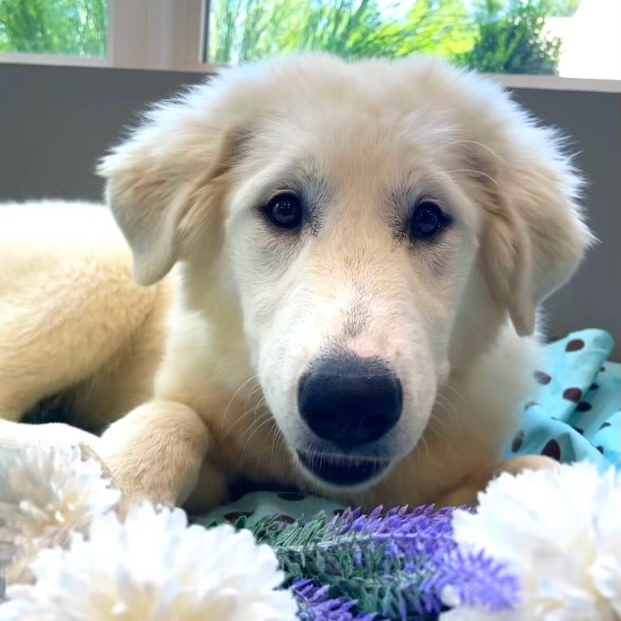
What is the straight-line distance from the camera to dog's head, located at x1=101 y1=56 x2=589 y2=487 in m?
1.05

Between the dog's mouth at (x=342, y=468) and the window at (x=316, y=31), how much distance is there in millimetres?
1891

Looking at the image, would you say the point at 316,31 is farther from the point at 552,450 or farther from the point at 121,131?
the point at 552,450

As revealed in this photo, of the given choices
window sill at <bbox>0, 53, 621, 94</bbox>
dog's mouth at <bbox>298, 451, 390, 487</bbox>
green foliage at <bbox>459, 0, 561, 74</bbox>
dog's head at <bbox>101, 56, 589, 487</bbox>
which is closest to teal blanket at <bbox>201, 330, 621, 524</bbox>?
dog's mouth at <bbox>298, 451, 390, 487</bbox>

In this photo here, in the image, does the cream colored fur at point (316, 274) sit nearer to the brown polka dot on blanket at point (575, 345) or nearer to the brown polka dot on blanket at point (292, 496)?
the brown polka dot on blanket at point (292, 496)

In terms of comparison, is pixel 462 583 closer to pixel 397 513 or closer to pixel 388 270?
pixel 397 513

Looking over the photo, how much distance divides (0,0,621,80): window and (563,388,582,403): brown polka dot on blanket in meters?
1.28

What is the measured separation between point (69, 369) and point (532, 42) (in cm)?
211

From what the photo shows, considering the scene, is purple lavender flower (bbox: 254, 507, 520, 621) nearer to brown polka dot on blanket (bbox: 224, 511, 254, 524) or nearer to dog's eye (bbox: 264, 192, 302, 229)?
brown polka dot on blanket (bbox: 224, 511, 254, 524)

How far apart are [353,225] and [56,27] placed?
6.75 ft

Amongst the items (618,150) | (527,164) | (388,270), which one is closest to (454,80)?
(527,164)

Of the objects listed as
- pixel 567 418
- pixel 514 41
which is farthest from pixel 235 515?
pixel 514 41

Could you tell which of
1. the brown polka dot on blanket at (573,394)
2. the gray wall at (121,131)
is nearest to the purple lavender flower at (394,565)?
the brown polka dot on blanket at (573,394)

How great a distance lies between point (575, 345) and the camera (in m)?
2.35

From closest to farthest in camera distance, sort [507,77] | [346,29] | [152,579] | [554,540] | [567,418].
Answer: [152,579], [554,540], [567,418], [346,29], [507,77]
